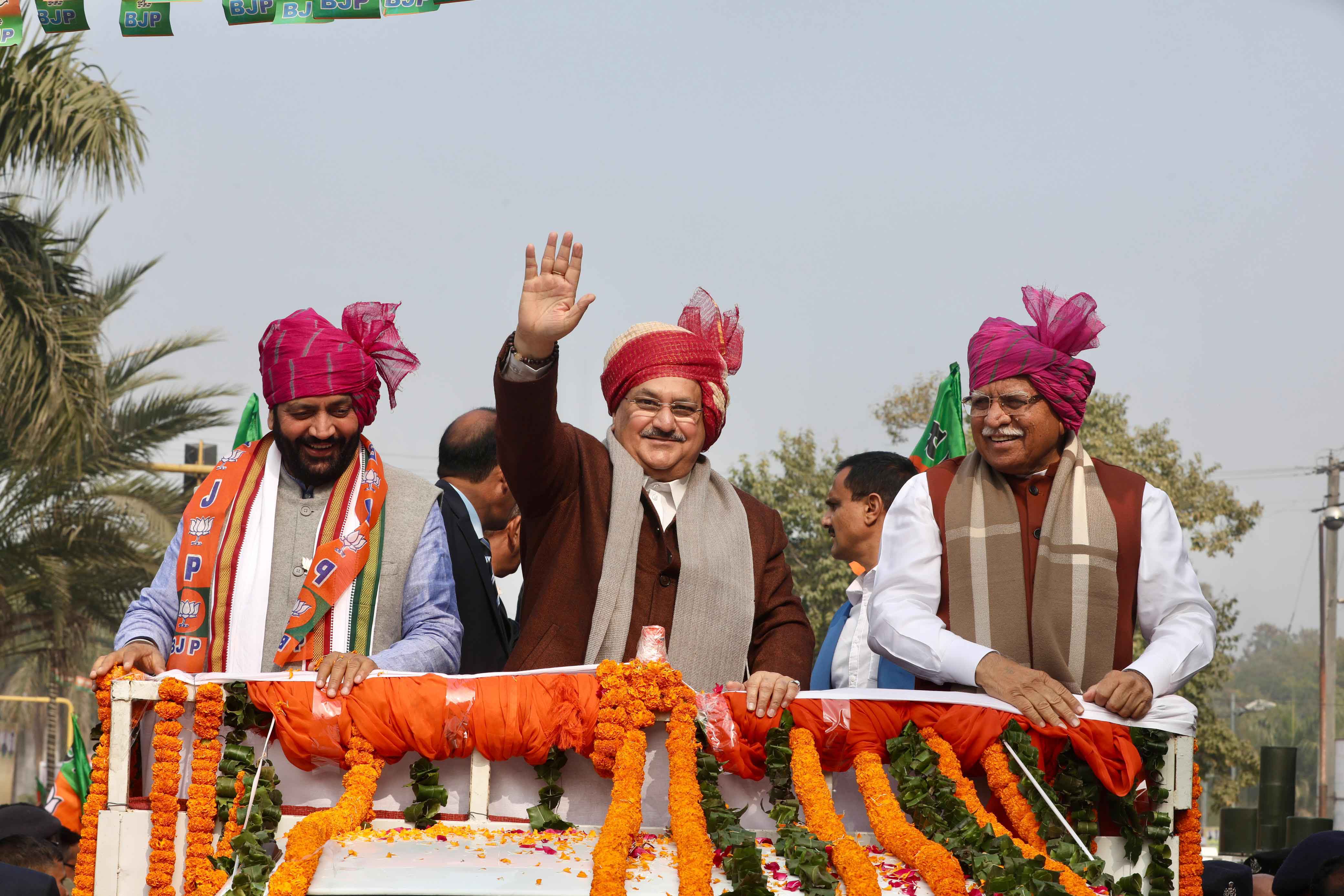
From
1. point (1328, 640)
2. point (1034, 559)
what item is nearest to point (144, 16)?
point (1034, 559)

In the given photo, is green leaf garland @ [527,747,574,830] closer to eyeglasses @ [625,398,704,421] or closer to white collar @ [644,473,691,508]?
white collar @ [644,473,691,508]

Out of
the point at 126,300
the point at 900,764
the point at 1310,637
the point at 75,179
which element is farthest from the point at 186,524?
the point at 1310,637

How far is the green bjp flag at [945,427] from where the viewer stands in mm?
7656

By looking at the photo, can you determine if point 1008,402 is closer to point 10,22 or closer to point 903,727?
point 903,727

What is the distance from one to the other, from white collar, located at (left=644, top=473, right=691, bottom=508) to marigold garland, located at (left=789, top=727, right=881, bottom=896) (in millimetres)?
903

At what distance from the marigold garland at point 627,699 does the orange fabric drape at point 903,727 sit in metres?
0.15

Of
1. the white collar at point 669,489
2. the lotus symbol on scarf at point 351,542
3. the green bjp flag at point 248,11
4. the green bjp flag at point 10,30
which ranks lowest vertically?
the lotus symbol on scarf at point 351,542

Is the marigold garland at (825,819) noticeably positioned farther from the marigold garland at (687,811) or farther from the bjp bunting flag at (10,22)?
the bjp bunting flag at (10,22)

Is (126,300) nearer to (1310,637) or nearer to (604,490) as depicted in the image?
(604,490)

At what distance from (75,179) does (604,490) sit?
482 inches

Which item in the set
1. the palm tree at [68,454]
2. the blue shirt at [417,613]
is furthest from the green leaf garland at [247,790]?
the palm tree at [68,454]

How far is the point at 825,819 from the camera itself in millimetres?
2869

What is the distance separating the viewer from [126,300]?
17172 millimetres

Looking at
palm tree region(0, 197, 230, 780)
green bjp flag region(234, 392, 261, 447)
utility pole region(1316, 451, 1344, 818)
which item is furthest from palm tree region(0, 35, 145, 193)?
utility pole region(1316, 451, 1344, 818)
